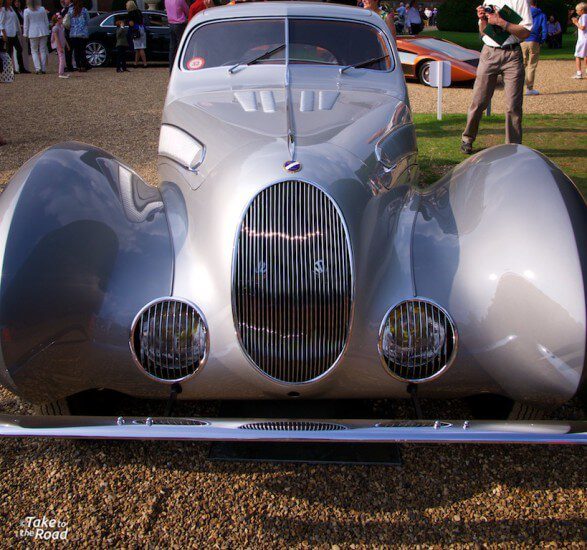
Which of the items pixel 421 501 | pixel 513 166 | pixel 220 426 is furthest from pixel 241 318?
pixel 513 166

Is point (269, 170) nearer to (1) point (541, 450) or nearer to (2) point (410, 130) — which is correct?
(2) point (410, 130)

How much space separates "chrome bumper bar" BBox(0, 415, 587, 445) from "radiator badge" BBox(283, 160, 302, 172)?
1.08 meters

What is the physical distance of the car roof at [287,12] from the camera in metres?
4.23

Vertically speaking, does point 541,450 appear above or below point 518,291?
below

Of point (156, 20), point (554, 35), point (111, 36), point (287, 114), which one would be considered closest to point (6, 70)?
point (287, 114)

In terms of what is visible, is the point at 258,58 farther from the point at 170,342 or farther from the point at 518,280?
the point at 518,280

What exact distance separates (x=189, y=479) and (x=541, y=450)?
62.7 inches

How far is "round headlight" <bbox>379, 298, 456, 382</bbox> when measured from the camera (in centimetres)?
243

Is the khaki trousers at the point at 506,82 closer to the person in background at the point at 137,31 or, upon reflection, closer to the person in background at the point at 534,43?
the person in background at the point at 534,43

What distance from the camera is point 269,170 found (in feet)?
8.69

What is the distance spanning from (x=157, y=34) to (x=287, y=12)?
1421 cm

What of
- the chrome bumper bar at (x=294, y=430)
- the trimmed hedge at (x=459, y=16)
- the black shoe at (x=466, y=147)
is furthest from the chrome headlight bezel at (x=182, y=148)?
the trimmed hedge at (x=459, y=16)

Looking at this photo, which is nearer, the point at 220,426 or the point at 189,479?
the point at 220,426

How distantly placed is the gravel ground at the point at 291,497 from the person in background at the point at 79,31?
14311mm
